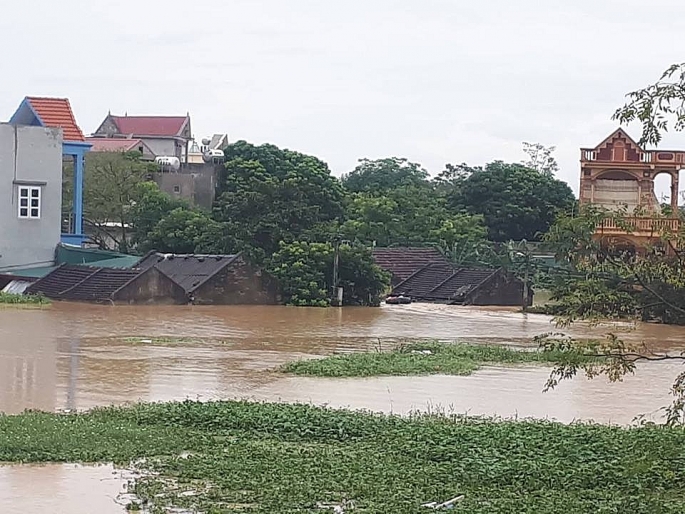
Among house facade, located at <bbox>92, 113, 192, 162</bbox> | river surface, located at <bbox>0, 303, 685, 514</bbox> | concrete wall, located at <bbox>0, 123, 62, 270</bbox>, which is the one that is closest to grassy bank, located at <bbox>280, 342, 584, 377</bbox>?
river surface, located at <bbox>0, 303, 685, 514</bbox>

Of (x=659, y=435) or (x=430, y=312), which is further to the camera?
(x=430, y=312)

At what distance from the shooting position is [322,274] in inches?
1368

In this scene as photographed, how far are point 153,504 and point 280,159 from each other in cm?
4389

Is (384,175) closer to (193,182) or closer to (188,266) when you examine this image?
(193,182)

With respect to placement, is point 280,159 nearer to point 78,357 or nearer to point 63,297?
point 63,297

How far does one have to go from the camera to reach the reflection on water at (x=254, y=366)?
47.5ft

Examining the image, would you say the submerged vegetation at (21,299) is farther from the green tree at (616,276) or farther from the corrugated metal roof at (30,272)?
the green tree at (616,276)

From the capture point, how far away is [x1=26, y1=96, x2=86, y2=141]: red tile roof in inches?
1593

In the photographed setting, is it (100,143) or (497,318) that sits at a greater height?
(100,143)

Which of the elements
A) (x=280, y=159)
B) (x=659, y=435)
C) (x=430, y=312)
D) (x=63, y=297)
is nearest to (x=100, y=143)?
(x=280, y=159)

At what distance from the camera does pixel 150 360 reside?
61.7 ft

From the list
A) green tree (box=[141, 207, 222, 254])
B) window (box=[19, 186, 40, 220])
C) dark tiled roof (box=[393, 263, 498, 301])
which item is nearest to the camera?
green tree (box=[141, 207, 222, 254])

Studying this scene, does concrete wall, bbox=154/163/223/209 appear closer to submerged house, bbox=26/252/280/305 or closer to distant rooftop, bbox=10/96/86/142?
distant rooftop, bbox=10/96/86/142

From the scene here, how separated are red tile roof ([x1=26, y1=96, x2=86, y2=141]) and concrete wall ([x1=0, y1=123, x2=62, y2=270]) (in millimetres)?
1406
